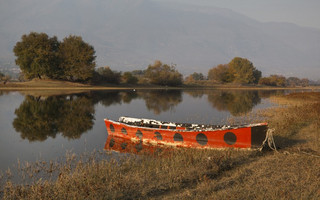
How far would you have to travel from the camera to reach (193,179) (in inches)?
358

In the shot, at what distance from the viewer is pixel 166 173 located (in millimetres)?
9773

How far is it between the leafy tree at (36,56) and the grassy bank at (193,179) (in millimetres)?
66719

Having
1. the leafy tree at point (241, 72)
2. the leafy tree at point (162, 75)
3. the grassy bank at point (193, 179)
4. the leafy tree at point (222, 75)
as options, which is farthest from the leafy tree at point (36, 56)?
the leafy tree at point (241, 72)

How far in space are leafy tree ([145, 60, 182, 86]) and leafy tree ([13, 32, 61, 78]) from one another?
33.8 metres

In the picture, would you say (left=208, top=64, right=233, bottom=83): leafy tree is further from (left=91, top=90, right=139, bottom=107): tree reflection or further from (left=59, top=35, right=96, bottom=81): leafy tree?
(left=91, top=90, right=139, bottom=107): tree reflection

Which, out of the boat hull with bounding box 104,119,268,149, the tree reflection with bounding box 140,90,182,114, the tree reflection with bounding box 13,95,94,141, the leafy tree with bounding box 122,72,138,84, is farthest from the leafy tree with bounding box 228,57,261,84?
the boat hull with bounding box 104,119,268,149

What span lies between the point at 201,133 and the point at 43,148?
8135 mm

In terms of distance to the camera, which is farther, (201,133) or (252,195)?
(201,133)

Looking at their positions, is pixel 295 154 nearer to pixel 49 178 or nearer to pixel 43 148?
pixel 49 178

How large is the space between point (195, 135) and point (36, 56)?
69.7 metres

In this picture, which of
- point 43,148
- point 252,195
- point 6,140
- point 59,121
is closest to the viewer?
point 252,195

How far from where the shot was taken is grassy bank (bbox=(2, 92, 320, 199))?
7.79 meters

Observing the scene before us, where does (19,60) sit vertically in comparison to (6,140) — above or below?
above

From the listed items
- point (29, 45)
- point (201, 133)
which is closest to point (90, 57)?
point (29, 45)
